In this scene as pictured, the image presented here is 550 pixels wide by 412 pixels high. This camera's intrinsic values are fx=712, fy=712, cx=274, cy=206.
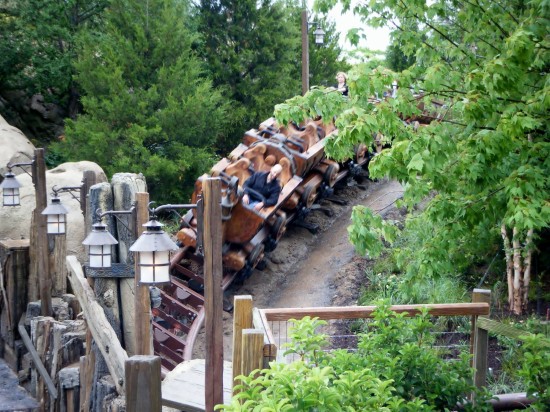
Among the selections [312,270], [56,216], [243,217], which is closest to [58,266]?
[56,216]

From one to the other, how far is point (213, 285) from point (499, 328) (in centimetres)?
208

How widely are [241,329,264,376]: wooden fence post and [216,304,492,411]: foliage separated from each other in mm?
291

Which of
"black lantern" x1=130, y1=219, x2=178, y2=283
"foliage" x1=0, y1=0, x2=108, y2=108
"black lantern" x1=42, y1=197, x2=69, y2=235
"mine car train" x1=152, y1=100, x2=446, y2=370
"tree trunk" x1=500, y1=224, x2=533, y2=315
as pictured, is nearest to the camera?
"black lantern" x1=130, y1=219, x2=178, y2=283

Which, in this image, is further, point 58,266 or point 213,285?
point 58,266

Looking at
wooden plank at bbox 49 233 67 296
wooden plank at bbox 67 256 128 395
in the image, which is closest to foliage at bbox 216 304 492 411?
wooden plank at bbox 67 256 128 395

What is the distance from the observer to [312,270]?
11.7m

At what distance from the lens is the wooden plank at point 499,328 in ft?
14.4

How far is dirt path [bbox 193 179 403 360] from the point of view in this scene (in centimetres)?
1045

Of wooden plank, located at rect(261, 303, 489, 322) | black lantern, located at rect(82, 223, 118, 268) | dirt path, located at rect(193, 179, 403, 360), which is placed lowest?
dirt path, located at rect(193, 179, 403, 360)

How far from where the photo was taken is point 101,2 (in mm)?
18266

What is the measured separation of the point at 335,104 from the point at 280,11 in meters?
13.4

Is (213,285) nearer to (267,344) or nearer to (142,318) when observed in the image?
(142,318)

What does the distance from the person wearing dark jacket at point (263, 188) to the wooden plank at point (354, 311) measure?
585cm

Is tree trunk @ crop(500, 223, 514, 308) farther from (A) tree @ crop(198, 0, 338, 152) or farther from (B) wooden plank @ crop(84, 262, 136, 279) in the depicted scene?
(A) tree @ crop(198, 0, 338, 152)
